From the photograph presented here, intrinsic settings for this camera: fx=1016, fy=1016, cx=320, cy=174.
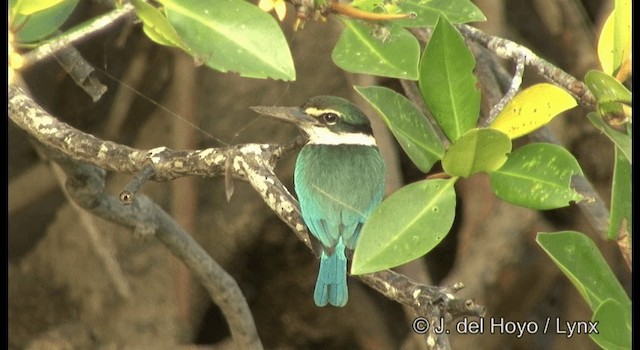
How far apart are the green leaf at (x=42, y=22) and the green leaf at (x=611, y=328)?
1.43 ft

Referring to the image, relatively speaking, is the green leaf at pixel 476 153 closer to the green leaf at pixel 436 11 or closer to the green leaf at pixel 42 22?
the green leaf at pixel 436 11

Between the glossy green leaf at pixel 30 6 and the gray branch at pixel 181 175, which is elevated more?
the glossy green leaf at pixel 30 6

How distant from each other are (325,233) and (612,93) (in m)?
0.21

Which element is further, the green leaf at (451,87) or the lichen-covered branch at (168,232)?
the lichen-covered branch at (168,232)

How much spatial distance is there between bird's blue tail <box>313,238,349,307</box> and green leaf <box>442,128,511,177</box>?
90 millimetres

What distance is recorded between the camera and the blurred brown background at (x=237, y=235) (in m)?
0.75

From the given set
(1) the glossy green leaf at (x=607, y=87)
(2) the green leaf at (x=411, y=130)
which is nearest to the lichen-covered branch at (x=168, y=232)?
(2) the green leaf at (x=411, y=130)

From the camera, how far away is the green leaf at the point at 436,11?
71cm

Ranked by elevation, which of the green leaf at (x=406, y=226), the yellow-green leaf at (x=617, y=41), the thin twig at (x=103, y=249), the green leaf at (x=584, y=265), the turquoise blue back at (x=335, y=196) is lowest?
the thin twig at (x=103, y=249)

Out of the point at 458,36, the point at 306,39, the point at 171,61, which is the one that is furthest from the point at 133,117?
the point at 458,36

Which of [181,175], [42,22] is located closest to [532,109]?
[181,175]

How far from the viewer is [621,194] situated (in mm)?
697

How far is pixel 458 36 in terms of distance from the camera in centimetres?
65

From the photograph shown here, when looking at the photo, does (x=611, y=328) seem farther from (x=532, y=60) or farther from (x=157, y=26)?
(x=157, y=26)
